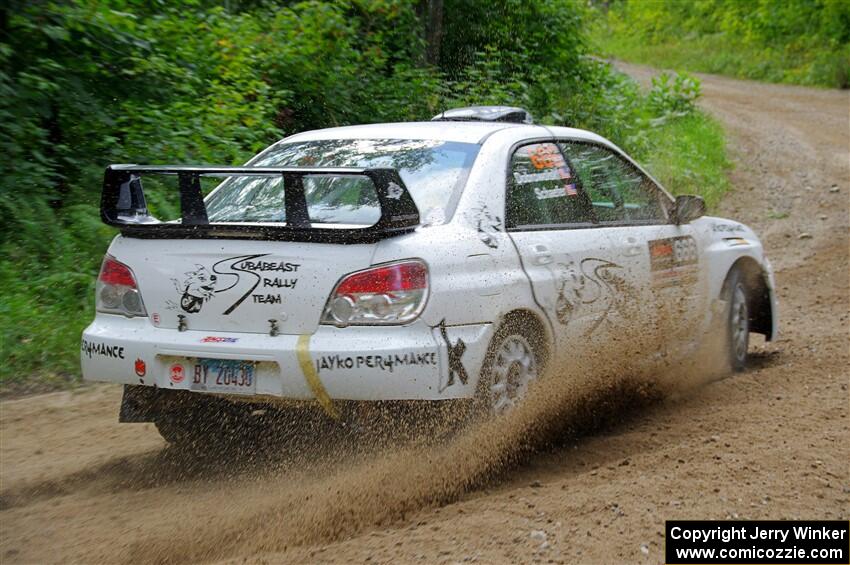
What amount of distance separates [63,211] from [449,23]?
25.0 ft

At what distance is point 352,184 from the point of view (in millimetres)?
4875

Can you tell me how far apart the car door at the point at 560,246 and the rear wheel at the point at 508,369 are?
7.2 inches

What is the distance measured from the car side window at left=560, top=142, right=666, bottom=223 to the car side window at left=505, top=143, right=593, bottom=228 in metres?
0.12

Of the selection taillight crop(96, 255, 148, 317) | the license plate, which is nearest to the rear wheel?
the license plate

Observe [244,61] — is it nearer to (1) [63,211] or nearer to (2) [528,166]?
(1) [63,211]

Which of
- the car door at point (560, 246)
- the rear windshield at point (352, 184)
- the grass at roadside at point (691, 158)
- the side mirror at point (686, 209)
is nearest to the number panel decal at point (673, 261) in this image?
the side mirror at point (686, 209)

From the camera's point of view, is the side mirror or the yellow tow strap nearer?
the yellow tow strap

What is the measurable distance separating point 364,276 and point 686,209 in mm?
2596

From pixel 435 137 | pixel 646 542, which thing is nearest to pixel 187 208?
pixel 435 137

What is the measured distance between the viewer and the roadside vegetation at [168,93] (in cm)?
749

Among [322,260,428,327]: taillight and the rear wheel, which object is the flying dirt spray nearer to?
the rear wheel

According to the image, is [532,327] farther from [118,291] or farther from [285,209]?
[118,291]

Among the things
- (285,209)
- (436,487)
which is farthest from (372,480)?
(285,209)

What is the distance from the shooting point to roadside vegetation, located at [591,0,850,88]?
30328mm
